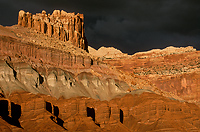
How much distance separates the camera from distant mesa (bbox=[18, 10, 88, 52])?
118m

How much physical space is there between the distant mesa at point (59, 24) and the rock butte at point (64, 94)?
346 millimetres

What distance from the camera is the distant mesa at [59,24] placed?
4648 inches

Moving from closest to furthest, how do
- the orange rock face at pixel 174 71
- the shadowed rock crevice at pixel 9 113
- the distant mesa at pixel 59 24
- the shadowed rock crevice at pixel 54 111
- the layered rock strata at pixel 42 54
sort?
the shadowed rock crevice at pixel 9 113 < the shadowed rock crevice at pixel 54 111 < the layered rock strata at pixel 42 54 < the distant mesa at pixel 59 24 < the orange rock face at pixel 174 71

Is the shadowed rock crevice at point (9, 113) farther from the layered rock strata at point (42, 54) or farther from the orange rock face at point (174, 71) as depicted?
the orange rock face at point (174, 71)

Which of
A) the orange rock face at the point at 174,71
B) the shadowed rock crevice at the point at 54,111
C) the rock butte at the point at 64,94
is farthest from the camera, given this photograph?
the orange rock face at the point at 174,71

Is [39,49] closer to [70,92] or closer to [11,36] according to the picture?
[11,36]

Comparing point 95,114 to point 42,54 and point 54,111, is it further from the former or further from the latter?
point 42,54

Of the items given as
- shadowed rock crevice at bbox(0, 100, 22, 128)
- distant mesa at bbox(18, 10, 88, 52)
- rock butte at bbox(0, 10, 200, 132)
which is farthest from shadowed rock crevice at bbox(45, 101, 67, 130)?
distant mesa at bbox(18, 10, 88, 52)

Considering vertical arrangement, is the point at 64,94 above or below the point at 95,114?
above

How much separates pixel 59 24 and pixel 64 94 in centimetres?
4599

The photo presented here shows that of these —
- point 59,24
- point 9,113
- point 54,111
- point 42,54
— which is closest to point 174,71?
point 59,24

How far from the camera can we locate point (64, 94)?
290 feet

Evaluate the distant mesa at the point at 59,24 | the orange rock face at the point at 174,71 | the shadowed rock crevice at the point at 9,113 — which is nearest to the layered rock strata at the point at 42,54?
the shadowed rock crevice at the point at 9,113

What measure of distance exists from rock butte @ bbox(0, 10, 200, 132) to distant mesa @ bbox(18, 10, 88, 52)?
1.13ft
